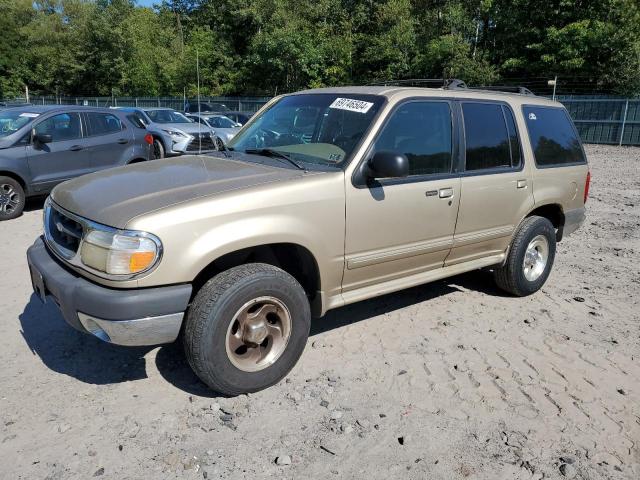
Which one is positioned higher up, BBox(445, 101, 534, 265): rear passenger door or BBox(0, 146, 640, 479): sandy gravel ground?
BBox(445, 101, 534, 265): rear passenger door

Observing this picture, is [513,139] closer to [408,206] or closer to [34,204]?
[408,206]

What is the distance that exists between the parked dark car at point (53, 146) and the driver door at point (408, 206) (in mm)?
6367

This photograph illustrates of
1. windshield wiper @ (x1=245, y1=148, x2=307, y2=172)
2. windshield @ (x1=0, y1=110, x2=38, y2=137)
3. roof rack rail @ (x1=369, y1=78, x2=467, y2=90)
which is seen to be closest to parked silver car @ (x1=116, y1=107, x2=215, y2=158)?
windshield @ (x1=0, y1=110, x2=38, y2=137)

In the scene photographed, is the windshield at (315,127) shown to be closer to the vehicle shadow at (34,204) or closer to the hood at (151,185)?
the hood at (151,185)

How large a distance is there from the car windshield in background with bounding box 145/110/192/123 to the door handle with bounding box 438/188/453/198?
41.6ft

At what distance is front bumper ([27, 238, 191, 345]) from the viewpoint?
286 cm

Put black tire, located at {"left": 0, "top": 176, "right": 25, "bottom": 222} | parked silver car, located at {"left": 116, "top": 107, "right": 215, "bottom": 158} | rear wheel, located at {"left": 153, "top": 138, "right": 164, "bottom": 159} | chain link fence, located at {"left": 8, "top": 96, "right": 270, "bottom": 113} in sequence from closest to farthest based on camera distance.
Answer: black tire, located at {"left": 0, "top": 176, "right": 25, "bottom": 222}, parked silver car, located at {"left": 116, "top": 107, "right": 215, "bottom": 158}, rear wheel, located at {"left": 153, "top": 138, "right": 164, "bottom": 159}, chain link fence, located at {"left": 8, "top": 96, "right": 270, "bottom": 113}

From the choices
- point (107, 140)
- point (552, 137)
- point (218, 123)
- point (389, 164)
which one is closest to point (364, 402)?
point (389, 164)

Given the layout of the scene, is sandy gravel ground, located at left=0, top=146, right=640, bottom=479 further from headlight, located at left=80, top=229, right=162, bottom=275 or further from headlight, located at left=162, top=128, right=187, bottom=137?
headlight, located at left=162, top=128, right=187, bottom=137

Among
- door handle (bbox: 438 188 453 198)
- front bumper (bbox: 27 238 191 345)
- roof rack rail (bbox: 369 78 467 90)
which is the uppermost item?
roof rack rail (bbox: 369 78 467 90)

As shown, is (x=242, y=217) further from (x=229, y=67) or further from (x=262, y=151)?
(x=229, y=67)

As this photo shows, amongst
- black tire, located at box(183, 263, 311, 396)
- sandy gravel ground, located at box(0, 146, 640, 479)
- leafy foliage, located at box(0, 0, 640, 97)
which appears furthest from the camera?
leafy foliage, located at box(0, 0, 640, 97)

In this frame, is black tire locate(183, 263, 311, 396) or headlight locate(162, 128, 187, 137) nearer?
black tire locate(183, 263, 311, 396)

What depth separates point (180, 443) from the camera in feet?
9.58
